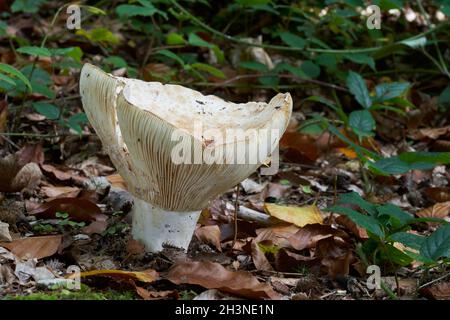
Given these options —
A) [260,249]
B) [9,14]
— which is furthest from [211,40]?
[260,249]

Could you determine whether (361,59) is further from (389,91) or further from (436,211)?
(436,211)

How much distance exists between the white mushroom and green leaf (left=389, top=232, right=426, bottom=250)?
58 centimetres

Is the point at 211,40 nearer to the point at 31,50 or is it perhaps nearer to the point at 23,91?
the point at 23,91

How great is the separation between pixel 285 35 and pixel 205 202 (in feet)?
7.65

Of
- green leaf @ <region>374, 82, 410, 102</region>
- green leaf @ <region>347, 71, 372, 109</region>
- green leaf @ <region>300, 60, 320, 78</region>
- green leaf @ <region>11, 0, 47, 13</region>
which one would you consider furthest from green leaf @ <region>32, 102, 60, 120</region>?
green leaf @ <region>300, 60, 320, 78</region>

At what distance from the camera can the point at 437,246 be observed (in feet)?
8.02

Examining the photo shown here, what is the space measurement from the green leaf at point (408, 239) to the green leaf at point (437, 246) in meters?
0.04

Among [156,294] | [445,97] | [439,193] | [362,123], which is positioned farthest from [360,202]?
[445,97]

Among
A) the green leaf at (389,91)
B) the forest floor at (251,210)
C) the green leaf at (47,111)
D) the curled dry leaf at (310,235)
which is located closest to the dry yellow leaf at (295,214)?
the forest floor at (251,210)

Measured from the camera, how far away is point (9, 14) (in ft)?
18.5

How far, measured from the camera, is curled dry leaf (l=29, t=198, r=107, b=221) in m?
3.13

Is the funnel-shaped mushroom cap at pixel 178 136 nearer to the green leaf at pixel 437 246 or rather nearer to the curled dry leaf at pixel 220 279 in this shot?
the curled dry leaf at pixel 220 279

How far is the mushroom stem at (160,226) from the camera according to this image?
274cm

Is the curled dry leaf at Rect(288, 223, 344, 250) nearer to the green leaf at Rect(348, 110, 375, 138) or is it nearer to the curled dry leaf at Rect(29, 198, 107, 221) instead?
the green leaf at Rect(348, 110, 375, 138)
